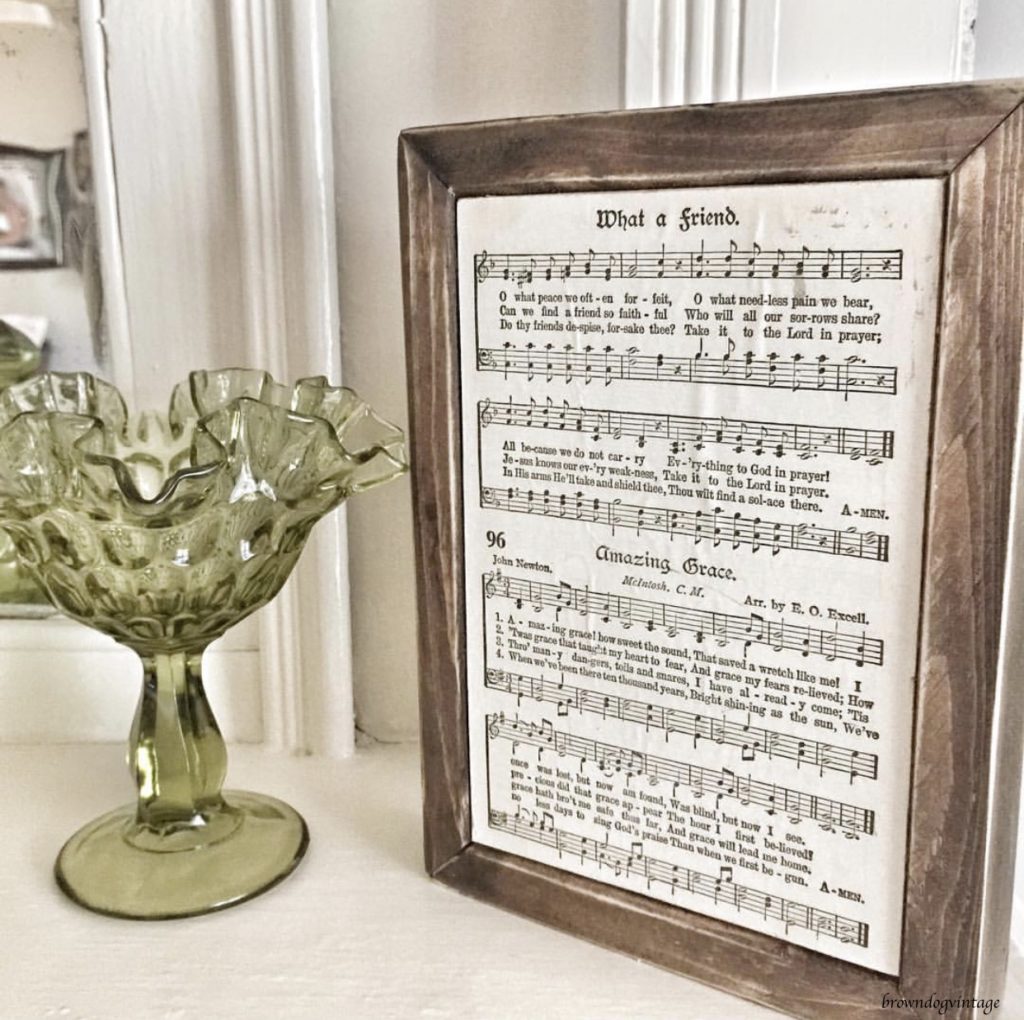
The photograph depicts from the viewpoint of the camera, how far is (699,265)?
431mm

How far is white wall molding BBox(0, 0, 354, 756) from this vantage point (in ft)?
2.08

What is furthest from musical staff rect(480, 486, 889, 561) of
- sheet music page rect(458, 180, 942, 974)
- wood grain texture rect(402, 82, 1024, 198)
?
wood grain texture rect(402, 82, 1024, 198)

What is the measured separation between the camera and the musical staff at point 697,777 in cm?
44

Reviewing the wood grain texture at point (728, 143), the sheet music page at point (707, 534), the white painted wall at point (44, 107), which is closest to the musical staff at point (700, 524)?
the sheet music page at point (707, 534)

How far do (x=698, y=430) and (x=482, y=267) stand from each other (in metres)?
0.12

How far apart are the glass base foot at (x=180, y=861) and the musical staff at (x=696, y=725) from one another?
15cm

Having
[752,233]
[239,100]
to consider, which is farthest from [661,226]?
[239,100]

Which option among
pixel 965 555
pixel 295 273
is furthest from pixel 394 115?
pixel 965 555

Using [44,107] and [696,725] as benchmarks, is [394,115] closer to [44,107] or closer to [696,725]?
[44,107]

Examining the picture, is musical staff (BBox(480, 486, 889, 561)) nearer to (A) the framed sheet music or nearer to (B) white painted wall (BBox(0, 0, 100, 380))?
(A) the framed sheet music

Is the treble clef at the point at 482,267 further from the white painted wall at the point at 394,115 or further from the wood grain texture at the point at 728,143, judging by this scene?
the white painted wall at the point at 394,115

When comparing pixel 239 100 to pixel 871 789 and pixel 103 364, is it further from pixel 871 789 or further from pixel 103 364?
pixel 871 789

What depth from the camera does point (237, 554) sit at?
0.52 meters

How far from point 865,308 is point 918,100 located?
0.07 m
